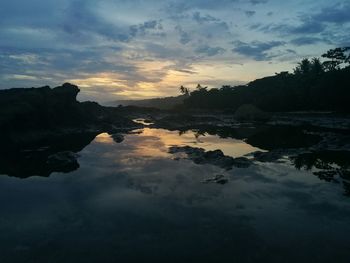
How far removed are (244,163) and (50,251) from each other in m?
15.8

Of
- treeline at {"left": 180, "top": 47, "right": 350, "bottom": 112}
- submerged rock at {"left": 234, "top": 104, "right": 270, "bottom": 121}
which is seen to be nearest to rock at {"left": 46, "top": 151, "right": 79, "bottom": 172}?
submerged rock at {"left": 234, "top": 104, "right": 270, "bottom": 121}

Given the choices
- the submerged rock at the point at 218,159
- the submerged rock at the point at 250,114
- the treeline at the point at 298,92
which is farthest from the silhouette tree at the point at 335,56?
the submerged rock at the point at 218,159

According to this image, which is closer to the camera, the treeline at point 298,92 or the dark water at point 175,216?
the dark water at point 175,216

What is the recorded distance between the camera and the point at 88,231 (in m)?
13.2

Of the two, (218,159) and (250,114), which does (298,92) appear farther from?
(218,159)

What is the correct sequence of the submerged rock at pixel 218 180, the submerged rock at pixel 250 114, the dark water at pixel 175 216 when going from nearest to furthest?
the dark water at pixel 175 216, the submerged rock at pixel 218 180, the submerged rock at pixel 250 114

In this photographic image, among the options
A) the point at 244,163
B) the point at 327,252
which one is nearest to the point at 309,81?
the point at 244,163

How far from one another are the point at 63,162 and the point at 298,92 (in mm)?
83363

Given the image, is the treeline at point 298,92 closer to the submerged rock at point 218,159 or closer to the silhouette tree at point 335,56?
the silhouette tree at point 335,56

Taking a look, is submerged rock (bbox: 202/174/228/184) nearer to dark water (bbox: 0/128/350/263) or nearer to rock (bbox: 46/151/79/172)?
dark water (bbox: 0/128/350/263)

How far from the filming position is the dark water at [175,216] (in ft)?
37.1

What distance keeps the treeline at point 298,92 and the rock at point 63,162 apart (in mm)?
67852

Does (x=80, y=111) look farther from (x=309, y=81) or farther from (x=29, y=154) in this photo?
Result: (x=309, y=81)

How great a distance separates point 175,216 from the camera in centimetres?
1457
